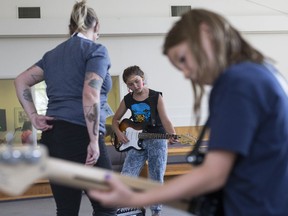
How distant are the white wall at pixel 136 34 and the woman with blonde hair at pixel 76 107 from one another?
575cm

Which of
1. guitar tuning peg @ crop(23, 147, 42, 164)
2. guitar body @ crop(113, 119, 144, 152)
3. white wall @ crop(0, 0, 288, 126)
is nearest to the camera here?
guitar tuning peg @ crop(23, 147, 42, 164)

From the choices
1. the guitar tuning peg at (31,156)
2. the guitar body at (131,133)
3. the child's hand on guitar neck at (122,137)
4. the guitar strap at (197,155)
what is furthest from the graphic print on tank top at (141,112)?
the guitar tuning peg at (31,156)

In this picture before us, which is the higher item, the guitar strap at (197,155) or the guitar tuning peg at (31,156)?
the guitar tuning peg at (31,156)

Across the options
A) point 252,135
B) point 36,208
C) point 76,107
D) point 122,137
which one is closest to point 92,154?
point 76,107

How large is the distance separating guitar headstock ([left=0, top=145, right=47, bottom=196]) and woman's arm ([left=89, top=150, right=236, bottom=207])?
0.20m

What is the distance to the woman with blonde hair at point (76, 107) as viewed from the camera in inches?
87.1

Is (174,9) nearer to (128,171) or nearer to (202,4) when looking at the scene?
(202,4)

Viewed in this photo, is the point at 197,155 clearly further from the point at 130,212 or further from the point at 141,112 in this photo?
the point at 141,112

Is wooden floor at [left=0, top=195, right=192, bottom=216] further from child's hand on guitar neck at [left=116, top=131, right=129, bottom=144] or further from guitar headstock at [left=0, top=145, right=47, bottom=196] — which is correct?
guitar headstock at [left=0, top=145, right=47, bottom=196]

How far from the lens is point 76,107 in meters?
2.26

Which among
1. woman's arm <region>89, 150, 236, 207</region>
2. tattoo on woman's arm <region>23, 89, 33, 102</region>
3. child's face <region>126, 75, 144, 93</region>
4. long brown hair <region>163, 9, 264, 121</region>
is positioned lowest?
child's face <region>126, 75, 144, 93</region>

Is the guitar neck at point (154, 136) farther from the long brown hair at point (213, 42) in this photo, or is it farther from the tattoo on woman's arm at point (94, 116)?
the long brown hair at point (213, 42)

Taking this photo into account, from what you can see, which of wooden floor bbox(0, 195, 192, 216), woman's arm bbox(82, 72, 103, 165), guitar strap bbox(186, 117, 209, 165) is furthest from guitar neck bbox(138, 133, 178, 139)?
guitar strap bbox(186, 117, 209, 165)

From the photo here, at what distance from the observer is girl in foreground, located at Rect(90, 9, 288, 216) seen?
1.09 meters
